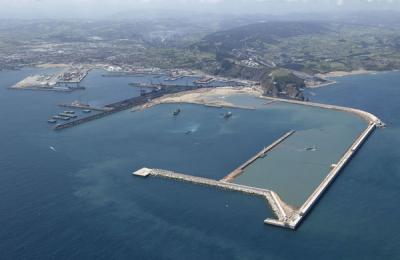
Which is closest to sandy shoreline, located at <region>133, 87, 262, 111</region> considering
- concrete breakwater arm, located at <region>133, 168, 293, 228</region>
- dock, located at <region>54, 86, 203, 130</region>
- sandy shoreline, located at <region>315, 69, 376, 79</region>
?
dock, located at <region>54, 86, 203, 130</region>

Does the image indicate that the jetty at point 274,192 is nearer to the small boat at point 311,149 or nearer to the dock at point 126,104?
the small boat at point 311,149

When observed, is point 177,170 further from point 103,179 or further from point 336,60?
point 336,60

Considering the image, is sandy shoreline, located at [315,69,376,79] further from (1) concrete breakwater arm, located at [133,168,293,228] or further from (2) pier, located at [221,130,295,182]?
(1) concrete breakwater arm, located at [133,168,293,228]

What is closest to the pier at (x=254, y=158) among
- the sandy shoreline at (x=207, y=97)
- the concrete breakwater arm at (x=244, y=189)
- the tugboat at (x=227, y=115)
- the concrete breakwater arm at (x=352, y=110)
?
the concrete breakwater arm at (x=244, y=189)

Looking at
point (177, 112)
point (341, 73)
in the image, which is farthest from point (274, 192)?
point (341, 73)

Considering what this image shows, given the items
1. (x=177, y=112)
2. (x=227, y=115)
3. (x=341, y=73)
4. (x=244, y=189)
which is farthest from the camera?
(x=341, y=73)

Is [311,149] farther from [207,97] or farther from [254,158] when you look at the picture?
[207,97]
